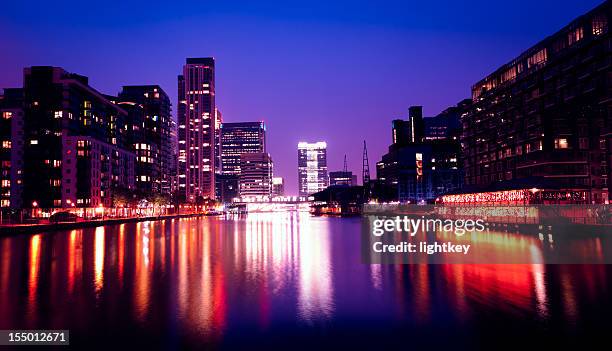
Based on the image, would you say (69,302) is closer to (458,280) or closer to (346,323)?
(346,323)

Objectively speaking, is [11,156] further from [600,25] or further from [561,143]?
[600,25]

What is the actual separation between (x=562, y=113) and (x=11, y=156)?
6839 inches

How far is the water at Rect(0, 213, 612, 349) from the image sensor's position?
20.2 m

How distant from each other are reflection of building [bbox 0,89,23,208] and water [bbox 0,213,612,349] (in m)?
149

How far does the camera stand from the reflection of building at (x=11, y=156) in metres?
173

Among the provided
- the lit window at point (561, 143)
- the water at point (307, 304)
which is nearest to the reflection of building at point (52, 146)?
the water at point (307, 304)

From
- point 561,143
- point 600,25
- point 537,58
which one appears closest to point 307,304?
point 600,25

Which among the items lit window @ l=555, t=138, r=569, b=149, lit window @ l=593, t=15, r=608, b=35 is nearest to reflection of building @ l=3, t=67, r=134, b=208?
lit window @ l=555, t=138, r=569, b=149

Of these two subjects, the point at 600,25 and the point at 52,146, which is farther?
the point at 52,146

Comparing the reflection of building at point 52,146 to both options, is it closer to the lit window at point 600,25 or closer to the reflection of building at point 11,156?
the reflection of building at point 11,156

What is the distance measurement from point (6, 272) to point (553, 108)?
120 meters

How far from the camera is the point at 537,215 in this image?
85.9 metres

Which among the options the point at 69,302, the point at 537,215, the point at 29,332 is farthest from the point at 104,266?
the point at 537,215

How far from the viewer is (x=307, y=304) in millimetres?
27828
